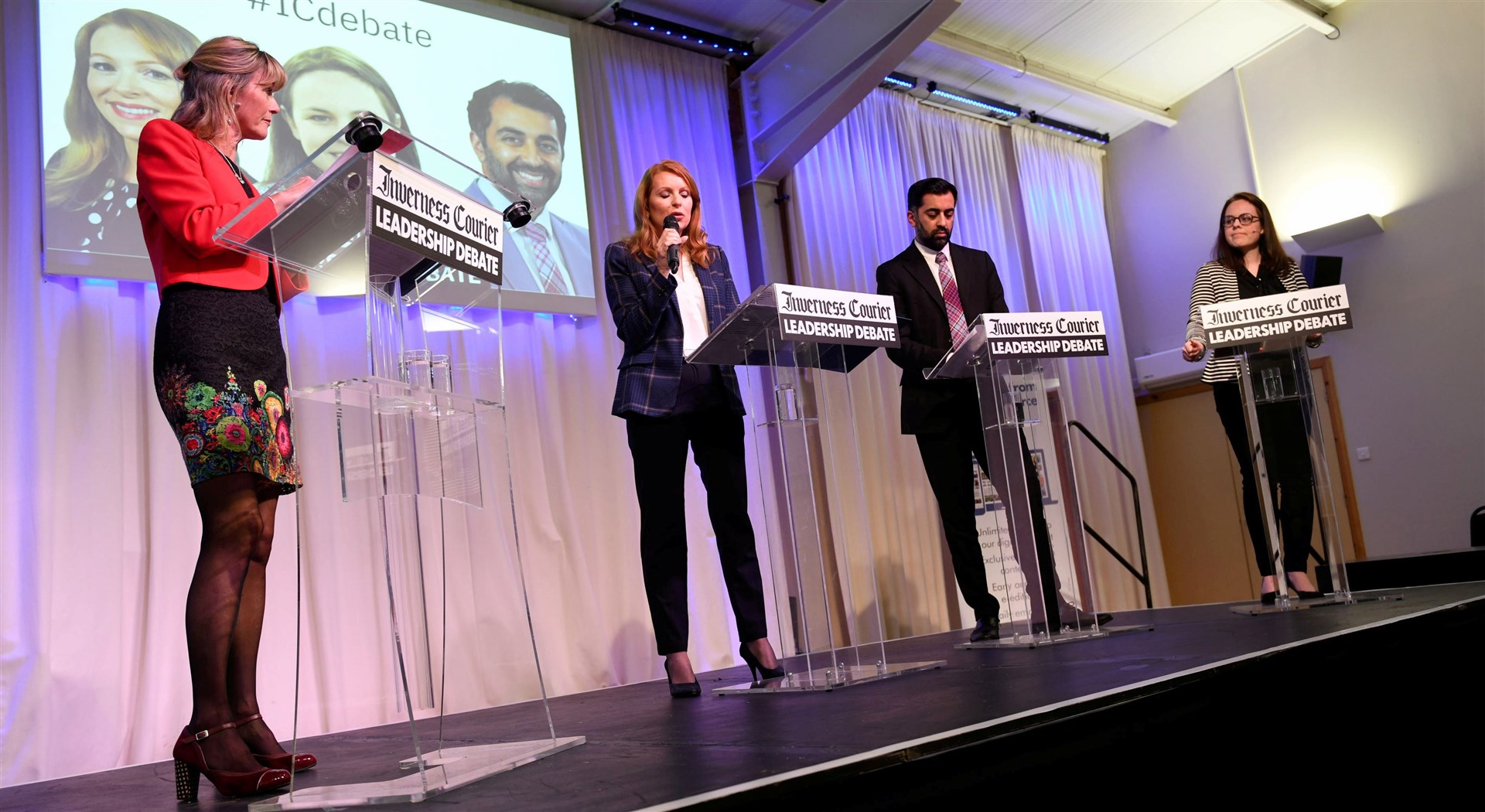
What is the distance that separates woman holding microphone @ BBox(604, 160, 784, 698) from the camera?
2834 mm

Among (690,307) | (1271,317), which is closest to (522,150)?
(690,307)

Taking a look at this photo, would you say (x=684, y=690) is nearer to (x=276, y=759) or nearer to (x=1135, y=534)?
(x=276, y=759)

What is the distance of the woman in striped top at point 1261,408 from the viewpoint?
3291 mm

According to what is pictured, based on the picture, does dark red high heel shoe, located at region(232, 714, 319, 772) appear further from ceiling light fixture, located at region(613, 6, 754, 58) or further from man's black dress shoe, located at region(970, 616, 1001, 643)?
ceiling light fixture, located at region(613, 6, 754, 58)

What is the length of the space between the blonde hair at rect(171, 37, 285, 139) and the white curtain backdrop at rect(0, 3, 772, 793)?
1894 mm

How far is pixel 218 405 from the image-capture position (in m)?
1.78

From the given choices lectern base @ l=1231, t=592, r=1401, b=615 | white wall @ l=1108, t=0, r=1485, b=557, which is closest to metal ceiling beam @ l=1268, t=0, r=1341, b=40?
white wall @ l=1108, t=0, r=1485, b=557

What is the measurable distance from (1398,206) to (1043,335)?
5.16 metres

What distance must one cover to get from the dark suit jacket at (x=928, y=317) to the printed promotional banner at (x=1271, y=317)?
644 millimetres

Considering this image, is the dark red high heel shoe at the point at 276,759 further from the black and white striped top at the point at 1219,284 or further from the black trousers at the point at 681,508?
the black and white striped top at the point at 1219,284

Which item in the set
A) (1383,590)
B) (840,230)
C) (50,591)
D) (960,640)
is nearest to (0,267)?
(50,591)

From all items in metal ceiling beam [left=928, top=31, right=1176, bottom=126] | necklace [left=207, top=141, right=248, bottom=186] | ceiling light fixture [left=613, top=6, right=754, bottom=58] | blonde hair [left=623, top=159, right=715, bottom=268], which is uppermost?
metal ceiling beam [left=928, top=31, right=1176, bottom=126]

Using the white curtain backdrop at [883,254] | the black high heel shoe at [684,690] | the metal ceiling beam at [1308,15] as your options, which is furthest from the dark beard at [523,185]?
the metal ceiling beam at [1308,15]

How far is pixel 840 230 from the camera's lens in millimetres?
6727
